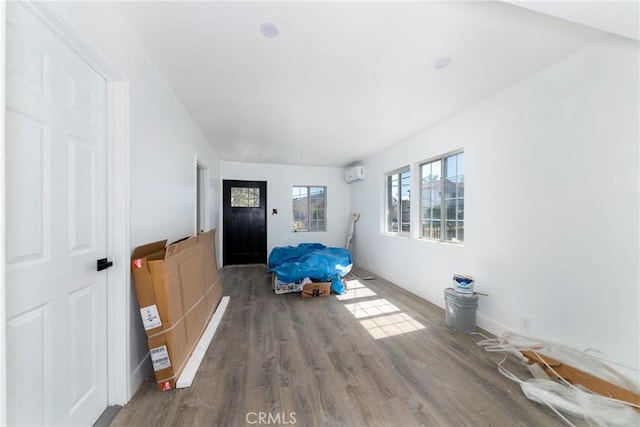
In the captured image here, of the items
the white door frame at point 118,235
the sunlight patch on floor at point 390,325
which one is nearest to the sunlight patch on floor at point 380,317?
the sunlight patch on floor at point 390,325

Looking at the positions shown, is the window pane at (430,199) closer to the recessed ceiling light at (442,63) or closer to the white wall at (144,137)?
the recessed ceiling light at (442,63)

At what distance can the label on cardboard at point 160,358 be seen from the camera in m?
1.63

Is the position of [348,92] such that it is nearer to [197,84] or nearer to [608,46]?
[197,84]

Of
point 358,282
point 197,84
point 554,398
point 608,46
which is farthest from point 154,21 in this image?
point 358,282

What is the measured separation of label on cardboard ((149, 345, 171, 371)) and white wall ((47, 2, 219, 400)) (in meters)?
0.15

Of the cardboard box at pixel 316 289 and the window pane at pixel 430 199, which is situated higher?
the window pane at pixel 430 199

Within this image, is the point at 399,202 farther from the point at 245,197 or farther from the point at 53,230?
the point at 53,230

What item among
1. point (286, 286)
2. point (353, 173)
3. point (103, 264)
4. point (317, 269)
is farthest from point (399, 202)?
point (103, 264)

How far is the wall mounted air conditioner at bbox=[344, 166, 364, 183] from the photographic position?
527 centimetres

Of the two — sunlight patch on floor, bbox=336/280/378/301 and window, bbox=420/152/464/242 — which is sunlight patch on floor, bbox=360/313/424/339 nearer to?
sunlight patch on floor, bbox=336/280/378/301

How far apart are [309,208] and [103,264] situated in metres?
4.78

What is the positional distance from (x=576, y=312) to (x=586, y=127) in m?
1.41

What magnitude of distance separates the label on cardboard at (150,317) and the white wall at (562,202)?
2996 millimetres

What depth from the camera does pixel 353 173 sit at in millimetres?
5461
